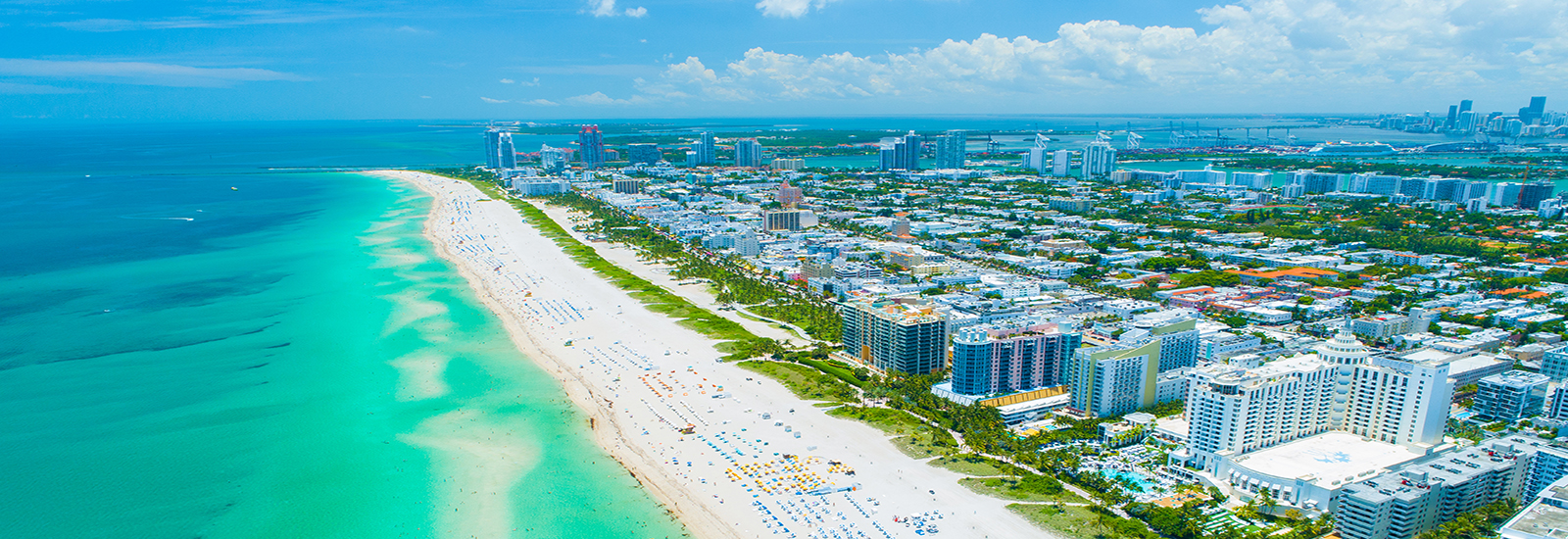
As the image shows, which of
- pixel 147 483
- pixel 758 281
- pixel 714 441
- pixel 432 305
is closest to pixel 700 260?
pixel 758 281

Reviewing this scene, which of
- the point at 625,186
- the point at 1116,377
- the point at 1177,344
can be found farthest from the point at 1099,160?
the point at 1116,377

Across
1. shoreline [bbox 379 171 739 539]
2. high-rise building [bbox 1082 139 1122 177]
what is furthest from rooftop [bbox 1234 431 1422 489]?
high-rise building [bbox 1082 139 1122 177]

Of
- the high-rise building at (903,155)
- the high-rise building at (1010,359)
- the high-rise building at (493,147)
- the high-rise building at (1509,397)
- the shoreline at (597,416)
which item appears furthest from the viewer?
the high-rise building at (493,147)

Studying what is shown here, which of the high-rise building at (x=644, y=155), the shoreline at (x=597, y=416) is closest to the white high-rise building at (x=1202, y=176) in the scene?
the high-rise building at (x=644, y=155)

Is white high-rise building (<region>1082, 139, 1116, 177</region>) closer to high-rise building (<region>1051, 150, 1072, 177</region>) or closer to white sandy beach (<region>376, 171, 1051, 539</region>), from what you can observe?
high-rise building (<region>1051, 150, 1072, 177</region>)

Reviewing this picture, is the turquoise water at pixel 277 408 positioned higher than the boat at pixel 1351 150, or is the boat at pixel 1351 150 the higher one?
the boat at pixel 1351 150

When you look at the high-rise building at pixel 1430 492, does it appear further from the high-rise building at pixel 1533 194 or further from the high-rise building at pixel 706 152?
the high-rise building at pixel 706 152

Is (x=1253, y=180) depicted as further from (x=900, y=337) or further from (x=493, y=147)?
(x=493, y=147)
